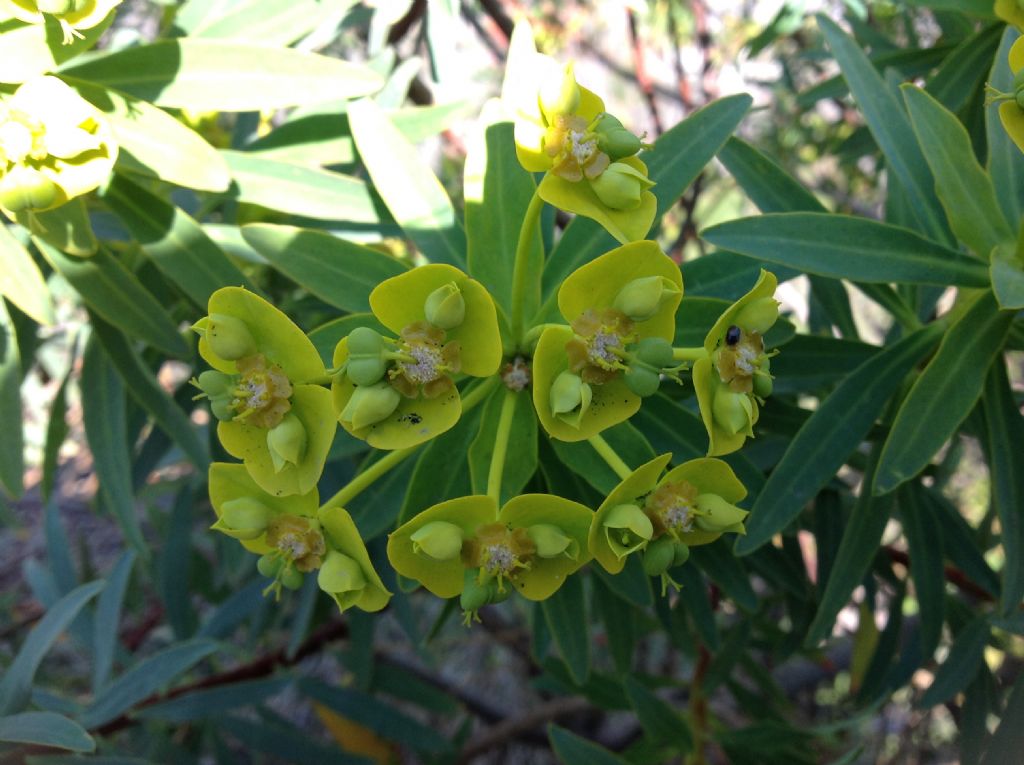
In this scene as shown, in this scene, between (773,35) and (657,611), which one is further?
(773,35)

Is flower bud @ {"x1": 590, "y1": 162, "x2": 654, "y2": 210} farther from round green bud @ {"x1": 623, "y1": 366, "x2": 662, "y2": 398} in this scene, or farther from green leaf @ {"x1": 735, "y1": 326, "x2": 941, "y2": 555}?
green leaf @ {"x1": 735, "y1": 326, "x2": 941, "y2": 555}

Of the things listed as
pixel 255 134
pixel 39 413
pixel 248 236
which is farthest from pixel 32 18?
pixel 39 413

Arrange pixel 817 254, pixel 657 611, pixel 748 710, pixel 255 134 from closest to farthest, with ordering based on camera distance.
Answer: pixel 817 254
pixel 657 611
pixel 255 134
pixel 748 710

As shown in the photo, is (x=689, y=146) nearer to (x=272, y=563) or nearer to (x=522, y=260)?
(x=522, y=260)

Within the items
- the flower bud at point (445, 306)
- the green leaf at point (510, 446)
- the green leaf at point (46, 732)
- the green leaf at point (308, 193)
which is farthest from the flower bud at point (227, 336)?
the green leaf at point (46, 732)

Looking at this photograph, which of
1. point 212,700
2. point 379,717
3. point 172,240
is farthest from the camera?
point 379,717

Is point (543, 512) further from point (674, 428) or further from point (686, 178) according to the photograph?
point (686, 178)

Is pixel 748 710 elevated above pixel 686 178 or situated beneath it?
situated beneath

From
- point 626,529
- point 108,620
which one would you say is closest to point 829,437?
point 626,529
